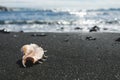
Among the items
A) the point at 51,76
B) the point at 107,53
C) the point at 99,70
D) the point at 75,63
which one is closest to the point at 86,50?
the point at 107,53

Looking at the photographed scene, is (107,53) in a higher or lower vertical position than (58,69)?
lower

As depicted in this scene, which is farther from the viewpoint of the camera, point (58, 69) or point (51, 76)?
point (58, 69)

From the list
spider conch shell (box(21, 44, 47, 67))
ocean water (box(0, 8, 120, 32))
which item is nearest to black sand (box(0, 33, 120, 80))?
spider conch shell (box(21, 44, 47, 67))

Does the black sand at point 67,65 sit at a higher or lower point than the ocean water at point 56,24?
higher

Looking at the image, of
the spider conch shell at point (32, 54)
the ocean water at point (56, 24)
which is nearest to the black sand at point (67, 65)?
the spider conch shell at point (32, 54)

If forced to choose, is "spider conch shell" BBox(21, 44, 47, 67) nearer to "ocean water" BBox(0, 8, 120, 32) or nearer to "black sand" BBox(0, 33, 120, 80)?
"black sand" BBox(0, 33, 120, 80)

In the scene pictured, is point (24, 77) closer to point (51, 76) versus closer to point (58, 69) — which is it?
point (51, 76)

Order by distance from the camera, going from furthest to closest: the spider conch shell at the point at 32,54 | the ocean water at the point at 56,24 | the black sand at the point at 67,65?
1. the ocean water at the point at 56,24
2. the spider conch shell at the point at 32,54
3. the black sand at the point at 67,65

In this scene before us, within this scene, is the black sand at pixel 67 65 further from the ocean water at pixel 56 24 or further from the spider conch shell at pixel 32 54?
the ocean water at pixel 56 24

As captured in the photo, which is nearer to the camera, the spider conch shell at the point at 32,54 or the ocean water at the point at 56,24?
the spider conch shell at the point at 32,54

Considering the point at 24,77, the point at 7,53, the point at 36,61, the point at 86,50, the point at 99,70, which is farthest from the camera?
the point at 86,50

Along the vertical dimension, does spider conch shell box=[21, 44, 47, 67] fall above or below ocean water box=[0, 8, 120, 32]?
above
